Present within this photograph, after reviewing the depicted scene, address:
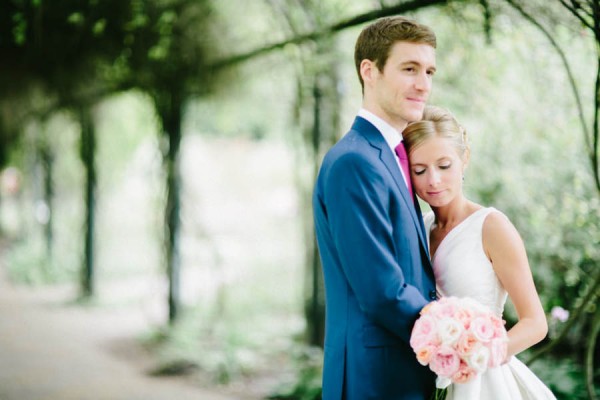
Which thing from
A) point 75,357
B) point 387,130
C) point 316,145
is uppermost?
point 316,145

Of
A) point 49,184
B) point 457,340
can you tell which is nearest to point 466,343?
point 457,340

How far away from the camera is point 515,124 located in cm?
513

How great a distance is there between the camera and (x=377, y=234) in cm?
180

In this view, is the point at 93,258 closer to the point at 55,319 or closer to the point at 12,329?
the point at 55,319

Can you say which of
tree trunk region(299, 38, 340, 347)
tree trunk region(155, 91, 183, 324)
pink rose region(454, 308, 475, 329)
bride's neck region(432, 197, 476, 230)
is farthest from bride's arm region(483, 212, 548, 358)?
tree trunk region(155, 91, 183, 324)

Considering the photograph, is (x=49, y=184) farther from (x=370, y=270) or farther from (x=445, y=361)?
(x=445, y=361)

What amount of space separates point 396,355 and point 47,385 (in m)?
4.27

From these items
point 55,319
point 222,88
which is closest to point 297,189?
point 222,88

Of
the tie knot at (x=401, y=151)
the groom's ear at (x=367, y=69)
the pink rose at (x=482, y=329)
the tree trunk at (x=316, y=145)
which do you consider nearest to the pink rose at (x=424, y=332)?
the pink rose at (x=482, y=329)

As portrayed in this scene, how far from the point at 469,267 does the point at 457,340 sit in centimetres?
41

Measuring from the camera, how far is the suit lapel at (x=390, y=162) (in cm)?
191

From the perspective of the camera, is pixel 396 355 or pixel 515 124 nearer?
pixel 396 355

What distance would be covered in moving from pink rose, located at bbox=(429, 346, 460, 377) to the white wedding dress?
0.29 m

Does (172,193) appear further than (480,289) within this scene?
Yes
